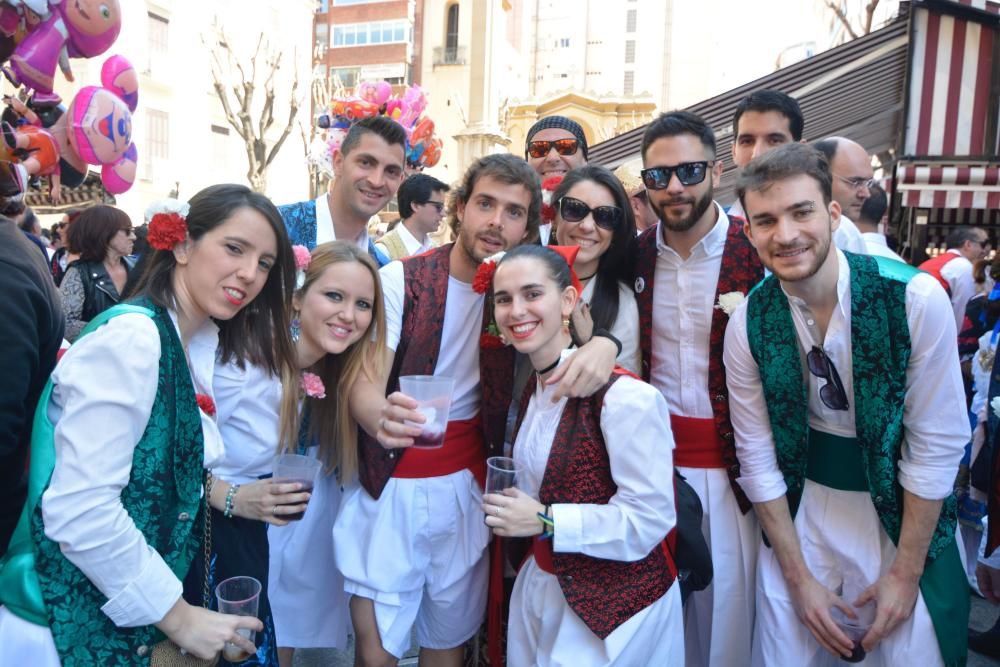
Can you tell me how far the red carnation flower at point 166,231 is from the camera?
201 centimetres

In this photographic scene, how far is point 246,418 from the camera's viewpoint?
7.97ft

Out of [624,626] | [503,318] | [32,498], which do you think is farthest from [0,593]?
[624,626]

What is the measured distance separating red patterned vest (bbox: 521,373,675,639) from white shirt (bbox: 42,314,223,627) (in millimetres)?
1143

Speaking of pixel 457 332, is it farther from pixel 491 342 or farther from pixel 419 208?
pixel 419 208

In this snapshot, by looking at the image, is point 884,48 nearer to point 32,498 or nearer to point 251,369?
point 251,369

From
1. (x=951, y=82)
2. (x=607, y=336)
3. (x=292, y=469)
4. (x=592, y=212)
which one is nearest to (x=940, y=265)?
(x=951, y=82)

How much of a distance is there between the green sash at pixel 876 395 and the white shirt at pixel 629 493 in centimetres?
53

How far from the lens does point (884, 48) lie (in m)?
8.85

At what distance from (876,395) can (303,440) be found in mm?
2094

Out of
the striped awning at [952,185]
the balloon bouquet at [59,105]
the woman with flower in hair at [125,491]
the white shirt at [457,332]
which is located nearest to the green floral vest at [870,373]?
the white shirt at [457,332]

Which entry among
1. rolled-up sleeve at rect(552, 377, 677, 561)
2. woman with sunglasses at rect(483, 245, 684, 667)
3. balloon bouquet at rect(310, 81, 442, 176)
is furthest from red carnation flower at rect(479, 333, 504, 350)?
balloon bouquet at rect(310, 81, 442, 176)

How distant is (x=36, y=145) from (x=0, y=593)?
24.6 feet

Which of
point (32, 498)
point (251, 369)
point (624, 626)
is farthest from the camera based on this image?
point (251, 369)

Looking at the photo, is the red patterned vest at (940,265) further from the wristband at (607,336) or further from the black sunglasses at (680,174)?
the wristband at (607,336)
